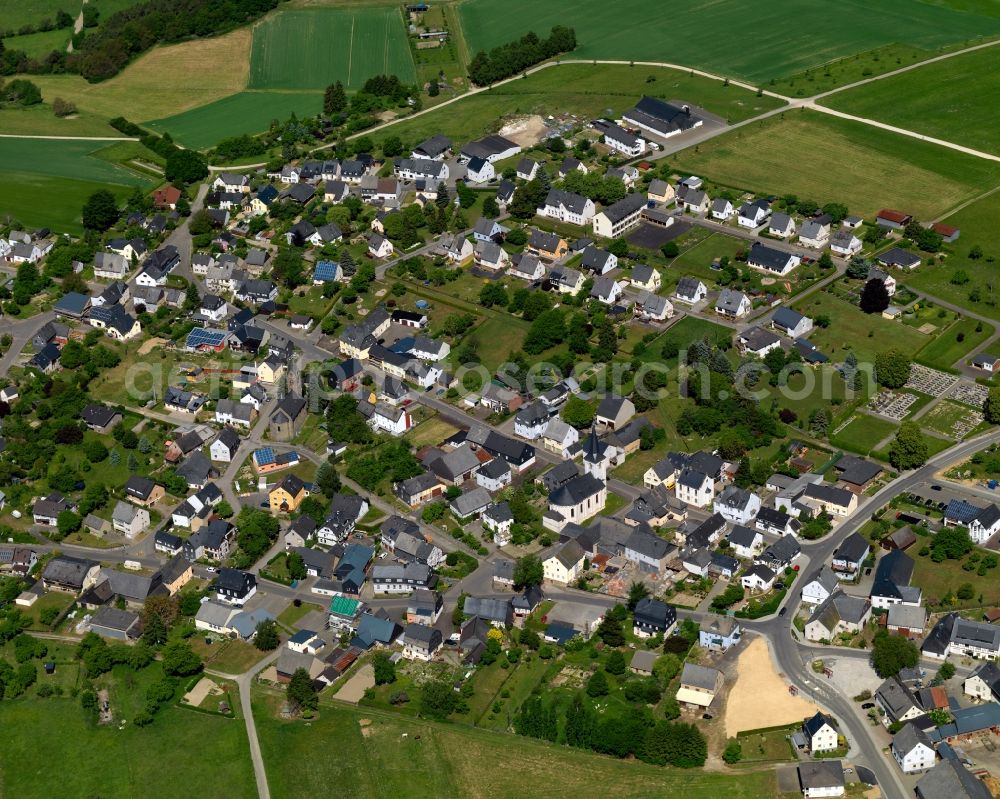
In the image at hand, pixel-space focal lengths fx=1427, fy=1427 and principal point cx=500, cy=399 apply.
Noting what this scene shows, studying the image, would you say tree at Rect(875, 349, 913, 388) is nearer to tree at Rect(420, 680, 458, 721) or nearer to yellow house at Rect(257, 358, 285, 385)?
tree at Rect(420, 680, 458, 721)

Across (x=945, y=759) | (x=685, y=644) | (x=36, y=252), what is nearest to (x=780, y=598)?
(x=685, y=644)

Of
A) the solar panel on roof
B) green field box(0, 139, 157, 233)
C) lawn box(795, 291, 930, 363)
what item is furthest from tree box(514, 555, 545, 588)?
green field box(0, 139, 157, 233)

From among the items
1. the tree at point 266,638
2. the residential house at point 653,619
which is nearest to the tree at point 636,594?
the residential house at point 653,619

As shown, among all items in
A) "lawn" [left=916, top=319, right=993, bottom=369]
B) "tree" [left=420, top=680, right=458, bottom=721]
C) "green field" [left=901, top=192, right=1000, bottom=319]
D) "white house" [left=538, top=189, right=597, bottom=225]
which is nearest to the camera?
"tree" [left=420, top=680, right=458, bottom=721]

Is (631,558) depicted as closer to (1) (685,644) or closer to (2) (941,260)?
(1) (685,644)

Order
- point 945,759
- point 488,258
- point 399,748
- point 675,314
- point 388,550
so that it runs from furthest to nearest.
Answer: point 488,258, point 675,314, point 388,550, point 399,748, point 945,759

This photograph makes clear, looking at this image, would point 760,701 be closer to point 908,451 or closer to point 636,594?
point 636,594
